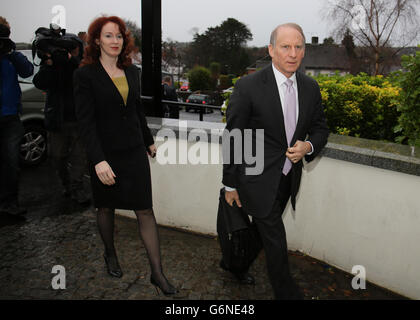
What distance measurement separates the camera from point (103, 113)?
10.1ft

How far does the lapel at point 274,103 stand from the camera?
2.63 m

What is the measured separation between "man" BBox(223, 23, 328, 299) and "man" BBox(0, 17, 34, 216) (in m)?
3.04

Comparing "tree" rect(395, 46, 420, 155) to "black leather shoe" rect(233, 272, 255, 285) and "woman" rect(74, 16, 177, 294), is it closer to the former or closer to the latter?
"black leather shoe" rect(233, 272, 255, 285)

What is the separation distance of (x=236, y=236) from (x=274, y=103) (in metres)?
1.01

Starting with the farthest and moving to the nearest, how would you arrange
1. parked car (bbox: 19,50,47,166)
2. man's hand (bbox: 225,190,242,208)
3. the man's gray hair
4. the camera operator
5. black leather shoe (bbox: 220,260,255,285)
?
parked car (bbox: 19,50,47,166)
the camera operator
black leather shoe (bbox: 220,260,255,285)
man's hand (bbox: 225,190,242,208)
the man's gray hair

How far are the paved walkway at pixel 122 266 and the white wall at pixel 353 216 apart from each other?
0.49 ft

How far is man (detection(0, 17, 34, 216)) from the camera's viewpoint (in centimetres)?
455

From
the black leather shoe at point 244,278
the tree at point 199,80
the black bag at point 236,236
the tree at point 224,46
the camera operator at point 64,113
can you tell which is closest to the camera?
the black bag at point 236,236

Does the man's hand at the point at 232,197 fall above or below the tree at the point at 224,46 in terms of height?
below

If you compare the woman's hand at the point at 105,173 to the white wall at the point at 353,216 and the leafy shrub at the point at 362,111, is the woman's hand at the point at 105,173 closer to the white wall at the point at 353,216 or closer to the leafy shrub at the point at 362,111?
the white wall at the point at 353,216

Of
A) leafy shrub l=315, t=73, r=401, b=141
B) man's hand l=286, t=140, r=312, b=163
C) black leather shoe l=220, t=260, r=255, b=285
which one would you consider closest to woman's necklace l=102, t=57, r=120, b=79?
man's hand l=286, t=140, r=312, b=163

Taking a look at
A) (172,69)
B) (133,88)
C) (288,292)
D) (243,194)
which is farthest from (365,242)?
(172,69)

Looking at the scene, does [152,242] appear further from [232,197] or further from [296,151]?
[296,151]

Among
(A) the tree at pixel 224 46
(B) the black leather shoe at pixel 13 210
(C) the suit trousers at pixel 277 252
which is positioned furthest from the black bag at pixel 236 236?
(A) the tree at pixel 224 46
